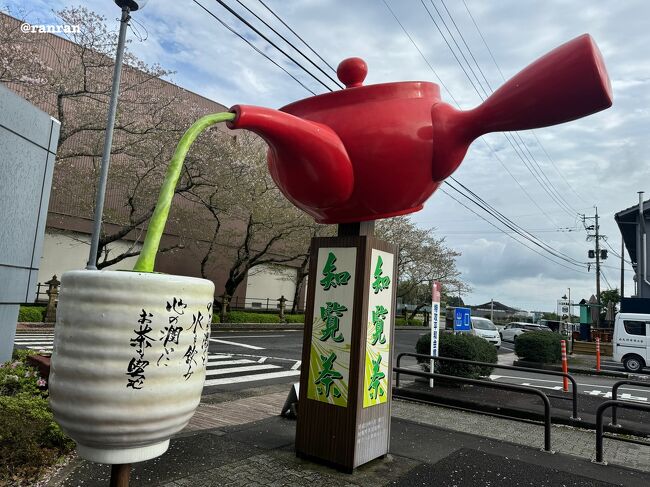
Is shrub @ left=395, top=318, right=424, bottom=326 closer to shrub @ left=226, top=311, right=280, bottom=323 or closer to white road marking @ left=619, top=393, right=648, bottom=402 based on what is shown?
shrub @ left=226, top=311, right=280, bottom=323

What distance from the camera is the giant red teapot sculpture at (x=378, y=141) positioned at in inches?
139

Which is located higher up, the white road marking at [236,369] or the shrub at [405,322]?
the shrub at [405,322]

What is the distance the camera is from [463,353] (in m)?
10.3

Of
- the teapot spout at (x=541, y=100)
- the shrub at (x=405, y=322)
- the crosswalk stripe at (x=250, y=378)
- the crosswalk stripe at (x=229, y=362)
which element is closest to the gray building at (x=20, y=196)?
the crosswalk stripe at (x=250, y=378)

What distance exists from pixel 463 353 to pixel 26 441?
843 cm

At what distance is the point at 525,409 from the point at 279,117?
23.0 ft

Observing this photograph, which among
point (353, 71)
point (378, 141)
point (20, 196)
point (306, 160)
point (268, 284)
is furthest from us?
point (268, 284)

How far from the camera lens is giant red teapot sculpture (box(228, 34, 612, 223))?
139 inches

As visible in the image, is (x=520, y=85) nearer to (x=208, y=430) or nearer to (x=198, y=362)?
(x=198, y=362)

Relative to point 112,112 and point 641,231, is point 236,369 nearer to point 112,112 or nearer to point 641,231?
point 112,112

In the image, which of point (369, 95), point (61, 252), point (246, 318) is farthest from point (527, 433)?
point (61, 252)

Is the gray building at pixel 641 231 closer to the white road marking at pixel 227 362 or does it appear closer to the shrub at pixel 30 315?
the white road marking at pixel 227 362

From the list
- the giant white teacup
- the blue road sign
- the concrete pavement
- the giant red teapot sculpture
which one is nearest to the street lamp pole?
the concrete pavement

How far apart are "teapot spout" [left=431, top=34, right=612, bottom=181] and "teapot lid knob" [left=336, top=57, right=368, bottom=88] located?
93cm
